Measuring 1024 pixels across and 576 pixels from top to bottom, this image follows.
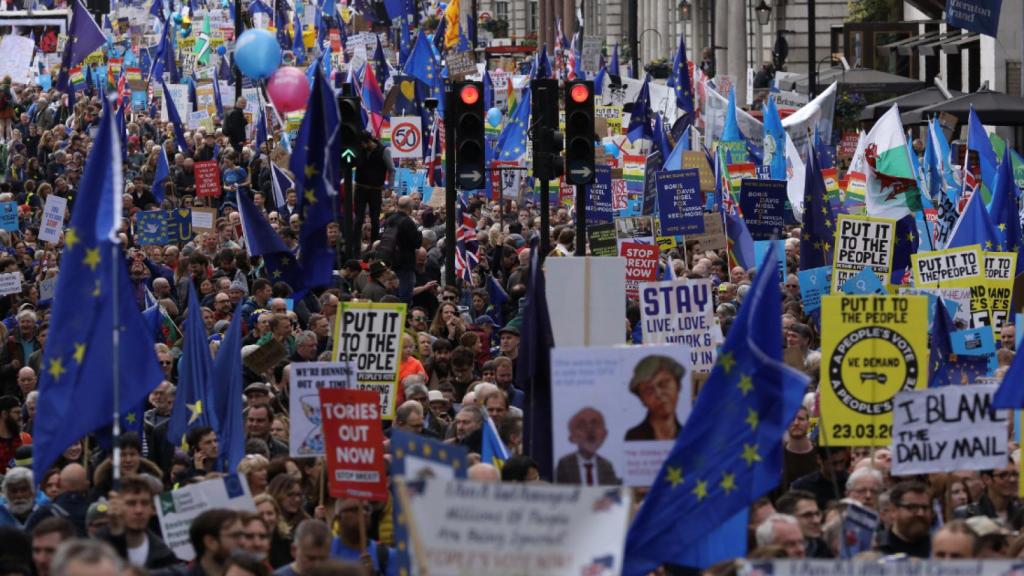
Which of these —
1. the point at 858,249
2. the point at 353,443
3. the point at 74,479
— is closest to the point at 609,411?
the point at 353,443

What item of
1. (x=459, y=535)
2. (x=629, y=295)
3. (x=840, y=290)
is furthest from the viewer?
(x=629, y=295)

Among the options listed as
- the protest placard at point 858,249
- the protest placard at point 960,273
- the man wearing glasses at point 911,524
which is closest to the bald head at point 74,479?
the man wearing glasses at point 911,524

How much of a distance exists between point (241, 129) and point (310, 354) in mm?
22473

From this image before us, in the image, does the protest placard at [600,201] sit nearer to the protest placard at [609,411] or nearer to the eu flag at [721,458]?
the protest placard at [609,411]

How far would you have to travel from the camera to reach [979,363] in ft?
49.4

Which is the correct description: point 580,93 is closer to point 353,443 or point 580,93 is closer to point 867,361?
point 867,361

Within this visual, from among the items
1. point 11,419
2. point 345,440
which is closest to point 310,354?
point 11,419

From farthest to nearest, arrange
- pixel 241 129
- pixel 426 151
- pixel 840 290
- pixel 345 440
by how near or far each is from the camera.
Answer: pixel 241 129
pixel 426 151
pixel 840 290
pixel 345 440

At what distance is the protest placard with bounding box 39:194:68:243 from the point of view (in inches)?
924

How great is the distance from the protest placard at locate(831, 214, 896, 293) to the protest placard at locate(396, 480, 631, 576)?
1070 centimetres

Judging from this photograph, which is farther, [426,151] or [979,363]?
[426,151]

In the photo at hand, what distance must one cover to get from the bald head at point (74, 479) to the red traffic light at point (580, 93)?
8.41 m

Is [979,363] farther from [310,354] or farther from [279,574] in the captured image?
[279,574]

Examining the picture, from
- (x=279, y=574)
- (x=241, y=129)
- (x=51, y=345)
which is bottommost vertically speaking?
(x=279, y=574)
